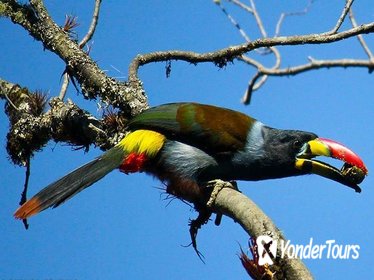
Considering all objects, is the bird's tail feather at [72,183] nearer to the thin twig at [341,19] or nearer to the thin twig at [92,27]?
the thin twig at [92,27]

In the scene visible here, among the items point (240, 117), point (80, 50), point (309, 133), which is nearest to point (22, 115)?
point (80, 50)

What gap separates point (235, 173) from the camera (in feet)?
15.2

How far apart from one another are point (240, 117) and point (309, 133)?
0.52m

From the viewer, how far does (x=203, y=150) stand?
469 cm

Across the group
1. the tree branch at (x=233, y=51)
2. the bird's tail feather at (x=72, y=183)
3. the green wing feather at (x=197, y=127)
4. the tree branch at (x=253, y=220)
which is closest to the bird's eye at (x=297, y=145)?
the green wing feather at (x=197, y=127)

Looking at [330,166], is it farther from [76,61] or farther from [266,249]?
[76,61]

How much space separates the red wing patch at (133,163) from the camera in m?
4.44

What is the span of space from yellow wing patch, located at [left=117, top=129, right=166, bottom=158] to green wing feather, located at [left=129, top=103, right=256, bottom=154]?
0.04 m

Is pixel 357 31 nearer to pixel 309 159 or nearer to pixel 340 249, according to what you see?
pixel 309 159

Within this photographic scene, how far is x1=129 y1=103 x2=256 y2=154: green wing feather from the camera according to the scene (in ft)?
15.2

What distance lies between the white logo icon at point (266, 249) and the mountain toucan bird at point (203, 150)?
1481 millimetres

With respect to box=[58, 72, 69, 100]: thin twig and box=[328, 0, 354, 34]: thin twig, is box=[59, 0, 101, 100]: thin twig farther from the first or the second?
box=[328, 0, 354, 34]: thin twig

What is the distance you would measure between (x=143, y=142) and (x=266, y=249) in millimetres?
1774

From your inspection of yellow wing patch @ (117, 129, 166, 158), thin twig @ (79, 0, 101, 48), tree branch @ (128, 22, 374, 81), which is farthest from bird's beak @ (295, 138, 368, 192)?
thin twig @ (79, 0, 101, 48)
